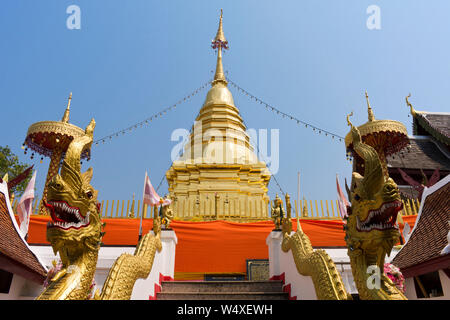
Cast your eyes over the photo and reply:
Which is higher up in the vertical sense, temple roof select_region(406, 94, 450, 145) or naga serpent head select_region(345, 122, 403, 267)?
temple roof select_region(406, 94, 450, 145)

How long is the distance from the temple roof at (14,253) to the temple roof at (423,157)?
18.1 metres

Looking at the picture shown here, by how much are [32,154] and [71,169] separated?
15.4 metres

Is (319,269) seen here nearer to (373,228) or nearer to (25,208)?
(373,228)

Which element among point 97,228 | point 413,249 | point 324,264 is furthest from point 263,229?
point 97,228

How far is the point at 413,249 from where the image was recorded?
20.9 ft

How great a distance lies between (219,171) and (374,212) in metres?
15.0

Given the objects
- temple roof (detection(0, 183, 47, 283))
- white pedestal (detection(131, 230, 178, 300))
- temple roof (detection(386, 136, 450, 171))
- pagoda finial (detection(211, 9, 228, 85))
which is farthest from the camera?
pagoda finial (detection(211, 9, 228, 85))

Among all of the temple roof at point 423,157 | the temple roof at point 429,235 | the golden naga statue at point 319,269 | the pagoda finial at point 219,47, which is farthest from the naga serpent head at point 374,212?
the pagoda finial at point 219,47

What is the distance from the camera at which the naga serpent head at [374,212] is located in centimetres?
319

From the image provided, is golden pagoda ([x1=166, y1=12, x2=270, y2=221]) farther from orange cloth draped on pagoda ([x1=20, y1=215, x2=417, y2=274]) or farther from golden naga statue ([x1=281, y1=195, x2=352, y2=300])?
golden naga statue ([x1=281, y1=195, x2=352, y2=300])

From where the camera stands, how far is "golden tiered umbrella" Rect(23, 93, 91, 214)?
15.1m

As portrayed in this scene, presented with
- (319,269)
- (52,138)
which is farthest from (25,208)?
(52,138)

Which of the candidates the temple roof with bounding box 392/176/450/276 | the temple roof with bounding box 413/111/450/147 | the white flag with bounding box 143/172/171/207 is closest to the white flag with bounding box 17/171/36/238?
the white flag with bounding box 143/172/171/207
